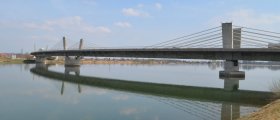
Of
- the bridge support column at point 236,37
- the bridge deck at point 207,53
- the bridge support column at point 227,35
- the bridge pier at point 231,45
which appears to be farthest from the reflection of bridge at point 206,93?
the bridge support column at point 236,37

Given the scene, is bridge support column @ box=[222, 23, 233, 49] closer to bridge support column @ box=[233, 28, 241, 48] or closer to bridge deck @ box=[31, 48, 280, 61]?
bridge support column @ box=[233, 28, 241, 48]

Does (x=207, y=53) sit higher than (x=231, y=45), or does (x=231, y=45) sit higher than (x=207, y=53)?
(x=231, y=45)

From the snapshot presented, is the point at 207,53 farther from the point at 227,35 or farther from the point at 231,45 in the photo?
the point at 227,35

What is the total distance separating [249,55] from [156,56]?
18.4 m

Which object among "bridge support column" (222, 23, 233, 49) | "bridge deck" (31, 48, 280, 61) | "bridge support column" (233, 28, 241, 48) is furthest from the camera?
"bridge support column" (233, 28, 241, 48)

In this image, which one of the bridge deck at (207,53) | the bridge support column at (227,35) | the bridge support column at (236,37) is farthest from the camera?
the bridge support column at (236,37)

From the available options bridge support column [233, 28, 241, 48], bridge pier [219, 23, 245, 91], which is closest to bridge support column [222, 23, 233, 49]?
bridge pier [219, 23, 245, 91]

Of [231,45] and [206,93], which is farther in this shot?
[231,45]

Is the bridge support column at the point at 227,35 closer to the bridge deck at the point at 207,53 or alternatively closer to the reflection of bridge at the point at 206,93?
the bridge deck at the point at 207,53

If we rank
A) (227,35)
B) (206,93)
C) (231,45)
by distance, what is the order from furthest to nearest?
(227,35), (231,45), (206,93)

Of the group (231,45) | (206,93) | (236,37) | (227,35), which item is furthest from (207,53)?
(206,93)

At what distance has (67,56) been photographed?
122125mm

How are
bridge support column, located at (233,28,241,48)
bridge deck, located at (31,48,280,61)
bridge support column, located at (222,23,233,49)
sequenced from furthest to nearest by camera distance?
bridge support column, located at (233,28,241,48), bridge support column, located at (222,23,233,49), bridge deck, located at (31,48,280,61)

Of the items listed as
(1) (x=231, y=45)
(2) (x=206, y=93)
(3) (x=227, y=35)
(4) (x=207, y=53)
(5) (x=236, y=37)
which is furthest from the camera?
(4) (x=207, y=53)
